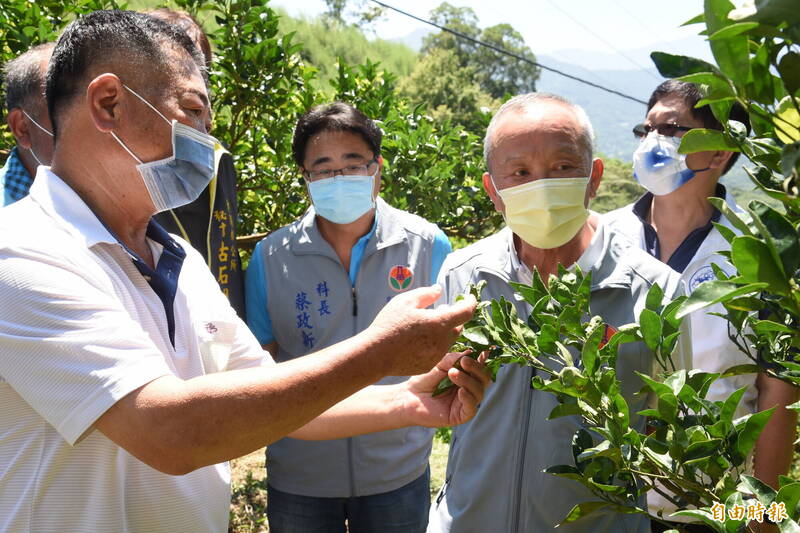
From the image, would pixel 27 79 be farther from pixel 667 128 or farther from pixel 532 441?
pixel 667 128

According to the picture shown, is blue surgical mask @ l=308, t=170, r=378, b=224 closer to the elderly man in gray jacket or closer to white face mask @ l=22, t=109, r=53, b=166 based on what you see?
the elderly man in gray jacket

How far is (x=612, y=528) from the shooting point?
72.2 inches

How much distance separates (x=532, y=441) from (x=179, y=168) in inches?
45.6

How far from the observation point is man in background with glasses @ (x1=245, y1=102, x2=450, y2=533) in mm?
2693

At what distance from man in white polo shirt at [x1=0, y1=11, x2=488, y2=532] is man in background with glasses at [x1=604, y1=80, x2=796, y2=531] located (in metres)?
1.03

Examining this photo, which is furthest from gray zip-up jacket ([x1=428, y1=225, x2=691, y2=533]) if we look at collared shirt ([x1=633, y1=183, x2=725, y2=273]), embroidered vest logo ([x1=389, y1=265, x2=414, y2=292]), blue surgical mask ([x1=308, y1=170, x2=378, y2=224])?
blue surgical mask ([x1=308, y1=170, x2=378, y2=224])

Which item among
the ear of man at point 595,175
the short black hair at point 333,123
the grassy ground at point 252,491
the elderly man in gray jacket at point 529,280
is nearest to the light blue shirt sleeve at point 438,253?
the short black hair at point 333,123

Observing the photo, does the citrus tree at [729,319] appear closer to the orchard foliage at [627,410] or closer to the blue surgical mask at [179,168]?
the orchard foliage at [627,410]

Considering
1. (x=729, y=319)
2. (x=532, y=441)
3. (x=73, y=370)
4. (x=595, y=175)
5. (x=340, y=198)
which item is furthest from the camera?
(x=340, y=198)

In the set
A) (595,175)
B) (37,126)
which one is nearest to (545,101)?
(595,175)

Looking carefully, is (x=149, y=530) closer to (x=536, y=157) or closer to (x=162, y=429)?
(x=162, y=429)

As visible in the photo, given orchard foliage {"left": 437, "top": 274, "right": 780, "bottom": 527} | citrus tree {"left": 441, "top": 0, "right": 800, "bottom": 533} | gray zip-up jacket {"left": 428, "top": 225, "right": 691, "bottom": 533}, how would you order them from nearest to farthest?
citrus tree {"left": 441, "top": 0, "right": 800, "bottom": 533}, orchard foliage {"left": 437, "top": 274, "right": 780, "bottom": 527}, gray zip-up jacket {"left": 428, "top": 225, "right": 691, "bottom": 533}

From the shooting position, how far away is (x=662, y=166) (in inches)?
110

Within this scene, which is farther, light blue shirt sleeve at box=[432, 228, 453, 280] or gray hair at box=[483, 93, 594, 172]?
light blue shirt sleeve at box=[432, 228, 453, 280]
